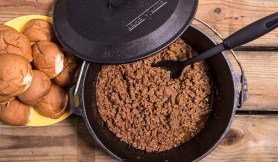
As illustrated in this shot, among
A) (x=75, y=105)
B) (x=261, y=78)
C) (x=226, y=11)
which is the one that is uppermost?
(x=226, y=11)

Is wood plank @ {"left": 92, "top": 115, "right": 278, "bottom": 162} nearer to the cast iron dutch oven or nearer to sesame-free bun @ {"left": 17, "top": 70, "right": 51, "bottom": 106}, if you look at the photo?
the cast iron dutch oven

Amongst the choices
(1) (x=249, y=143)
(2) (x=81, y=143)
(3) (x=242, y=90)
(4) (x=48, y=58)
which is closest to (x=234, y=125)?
(1) (x=249, y=143)

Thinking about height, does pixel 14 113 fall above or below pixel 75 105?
below

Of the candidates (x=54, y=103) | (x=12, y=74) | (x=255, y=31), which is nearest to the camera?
(x=255, y=31)

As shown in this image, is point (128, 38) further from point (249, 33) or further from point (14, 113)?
point (14, 113)

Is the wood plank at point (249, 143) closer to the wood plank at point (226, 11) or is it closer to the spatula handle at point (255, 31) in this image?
the wood plank at point (226, 11)

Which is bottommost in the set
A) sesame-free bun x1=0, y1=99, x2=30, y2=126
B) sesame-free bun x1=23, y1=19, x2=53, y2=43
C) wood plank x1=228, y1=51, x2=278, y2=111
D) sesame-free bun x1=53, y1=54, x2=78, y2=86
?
sesame-free bun x1=0, y1=99, x2=30, y2=126

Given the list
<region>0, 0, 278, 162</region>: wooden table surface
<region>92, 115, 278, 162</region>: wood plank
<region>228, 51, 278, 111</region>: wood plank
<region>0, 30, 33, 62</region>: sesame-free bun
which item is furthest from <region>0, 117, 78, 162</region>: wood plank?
<region>228, 51, 278, 111</region>: wood plank

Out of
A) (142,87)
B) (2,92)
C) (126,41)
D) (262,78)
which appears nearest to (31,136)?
(2,92)
